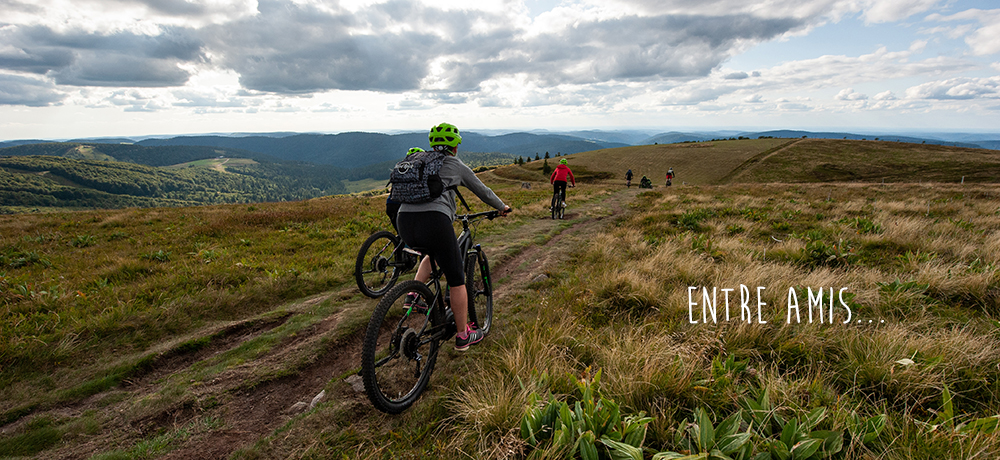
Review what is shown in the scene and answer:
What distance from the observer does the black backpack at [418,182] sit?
13.7 ft

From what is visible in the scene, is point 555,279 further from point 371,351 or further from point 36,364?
point 36,364

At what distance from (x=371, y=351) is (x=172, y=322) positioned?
4.47 metres

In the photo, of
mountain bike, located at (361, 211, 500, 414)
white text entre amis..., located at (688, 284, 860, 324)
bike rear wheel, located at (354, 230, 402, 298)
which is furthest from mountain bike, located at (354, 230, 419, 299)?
white text entre amis..., located at (688, 284, 860, 324)

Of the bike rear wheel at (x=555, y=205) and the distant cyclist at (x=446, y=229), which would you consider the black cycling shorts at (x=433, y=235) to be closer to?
the distant cyclist at (x=446, y=229)

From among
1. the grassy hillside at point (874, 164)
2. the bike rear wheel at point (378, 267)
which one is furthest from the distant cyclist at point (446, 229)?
the grassy hillside at point (874, 164)

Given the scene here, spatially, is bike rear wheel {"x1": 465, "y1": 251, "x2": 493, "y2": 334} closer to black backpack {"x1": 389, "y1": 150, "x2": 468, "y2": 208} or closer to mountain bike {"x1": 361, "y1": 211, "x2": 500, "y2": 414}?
mountain bike {"x1": 361, "y1": 211, "x2": 500, "y2": 414}

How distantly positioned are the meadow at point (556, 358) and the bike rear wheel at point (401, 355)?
211 millimetres

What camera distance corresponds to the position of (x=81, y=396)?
4.09 m

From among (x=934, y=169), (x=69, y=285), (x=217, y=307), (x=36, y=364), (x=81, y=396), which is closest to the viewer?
(x=81, y=396)

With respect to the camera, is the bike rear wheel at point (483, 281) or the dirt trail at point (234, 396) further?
the bike rear wheel at point (483, 281)

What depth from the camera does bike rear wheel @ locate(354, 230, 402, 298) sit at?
7.00m

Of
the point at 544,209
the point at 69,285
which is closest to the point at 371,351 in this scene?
the point at 69,285

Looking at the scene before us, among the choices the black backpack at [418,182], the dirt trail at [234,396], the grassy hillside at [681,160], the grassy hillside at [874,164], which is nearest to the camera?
the dirt trail at [234,396]

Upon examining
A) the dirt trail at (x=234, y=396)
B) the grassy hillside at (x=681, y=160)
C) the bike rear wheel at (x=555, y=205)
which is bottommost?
the dirt trail at (x=234, y=396)
